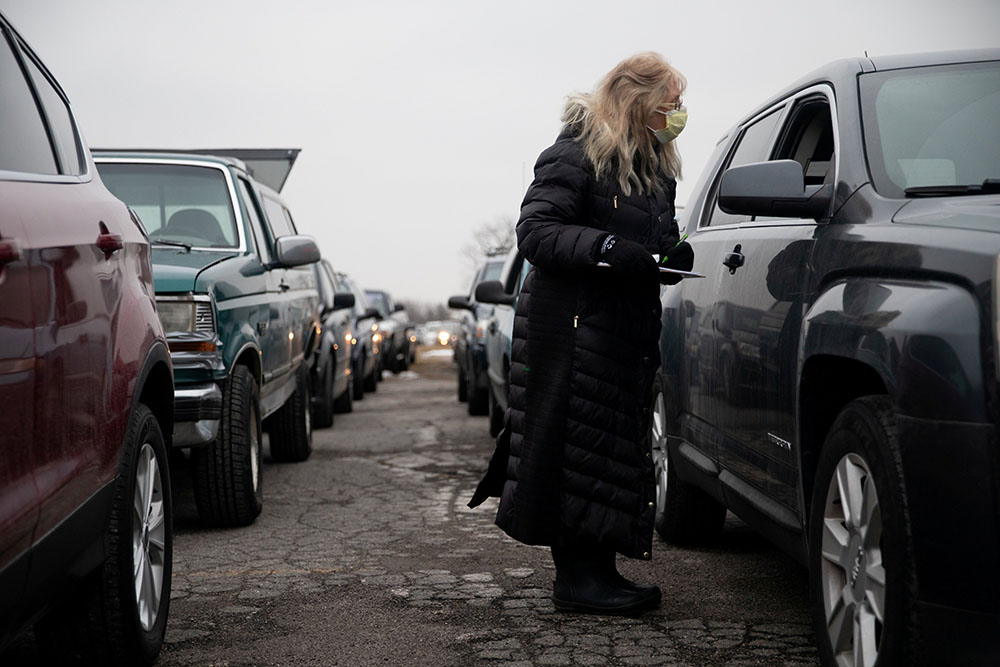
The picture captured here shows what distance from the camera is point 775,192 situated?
3.49 m

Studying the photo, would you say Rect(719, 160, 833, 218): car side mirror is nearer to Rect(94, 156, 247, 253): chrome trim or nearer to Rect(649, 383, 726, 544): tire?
Rect(649, 383, 726, 544): tire

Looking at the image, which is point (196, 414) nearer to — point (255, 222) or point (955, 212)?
point (255, 222)

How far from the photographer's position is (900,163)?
3.46 meters

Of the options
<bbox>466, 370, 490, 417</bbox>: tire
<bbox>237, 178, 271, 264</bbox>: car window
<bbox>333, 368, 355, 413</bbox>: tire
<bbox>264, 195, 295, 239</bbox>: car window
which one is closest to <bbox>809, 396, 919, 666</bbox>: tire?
<bbox>237, 178, 271, 264</bbox>: car window

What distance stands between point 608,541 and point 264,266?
3.67m

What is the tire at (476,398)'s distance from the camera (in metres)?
12.5

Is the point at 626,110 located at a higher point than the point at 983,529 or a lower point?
higher

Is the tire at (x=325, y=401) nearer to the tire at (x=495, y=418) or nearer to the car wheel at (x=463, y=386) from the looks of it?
the tire at (x=495, y=418)

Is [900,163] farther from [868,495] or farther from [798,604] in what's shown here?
[798,604]

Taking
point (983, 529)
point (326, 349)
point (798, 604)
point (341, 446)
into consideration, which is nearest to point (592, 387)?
point (798, 604)

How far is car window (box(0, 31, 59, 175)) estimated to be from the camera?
9.09 ft

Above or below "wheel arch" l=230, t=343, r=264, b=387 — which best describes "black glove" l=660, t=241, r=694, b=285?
above

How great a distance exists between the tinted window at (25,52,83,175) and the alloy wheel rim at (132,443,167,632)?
806mm

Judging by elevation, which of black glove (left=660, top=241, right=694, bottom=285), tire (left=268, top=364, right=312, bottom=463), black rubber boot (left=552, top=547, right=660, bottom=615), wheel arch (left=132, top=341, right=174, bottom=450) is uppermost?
black glove (left=660, top=241, right=694, bottom=285)
